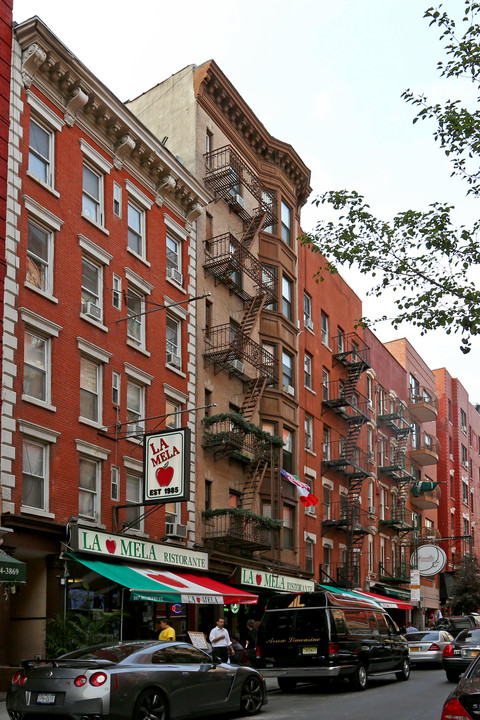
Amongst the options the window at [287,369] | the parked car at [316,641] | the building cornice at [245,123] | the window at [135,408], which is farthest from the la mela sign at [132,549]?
the building cornice at [245,123]

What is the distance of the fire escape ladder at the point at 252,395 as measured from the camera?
32.3 meters

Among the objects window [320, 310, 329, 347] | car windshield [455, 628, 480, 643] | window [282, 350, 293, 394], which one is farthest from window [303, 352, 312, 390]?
car windshield [455, 628, 480, 643]

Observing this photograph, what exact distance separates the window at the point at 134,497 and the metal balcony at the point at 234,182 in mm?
12146

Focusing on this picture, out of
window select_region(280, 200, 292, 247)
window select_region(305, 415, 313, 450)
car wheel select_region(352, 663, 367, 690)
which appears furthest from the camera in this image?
window select_region(305, 415, 313, 450)

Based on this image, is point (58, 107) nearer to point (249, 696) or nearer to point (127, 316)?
point (127, 316)

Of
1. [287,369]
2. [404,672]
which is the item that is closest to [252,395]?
[287,369]

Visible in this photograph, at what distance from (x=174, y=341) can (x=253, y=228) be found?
7686 mm

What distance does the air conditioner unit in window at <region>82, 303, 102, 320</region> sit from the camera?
2378 centimetres

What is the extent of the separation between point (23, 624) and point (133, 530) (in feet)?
15.4

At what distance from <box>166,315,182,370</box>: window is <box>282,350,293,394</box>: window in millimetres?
7732

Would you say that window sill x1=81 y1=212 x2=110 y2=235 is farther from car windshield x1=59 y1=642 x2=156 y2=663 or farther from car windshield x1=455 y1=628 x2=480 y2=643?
car windshield x1=455 y1=628 x2=480 y2=643

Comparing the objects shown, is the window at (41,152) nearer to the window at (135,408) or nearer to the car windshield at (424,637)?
the window at (135,408)

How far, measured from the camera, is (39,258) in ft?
73.0

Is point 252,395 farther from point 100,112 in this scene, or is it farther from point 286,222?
point 100,112
